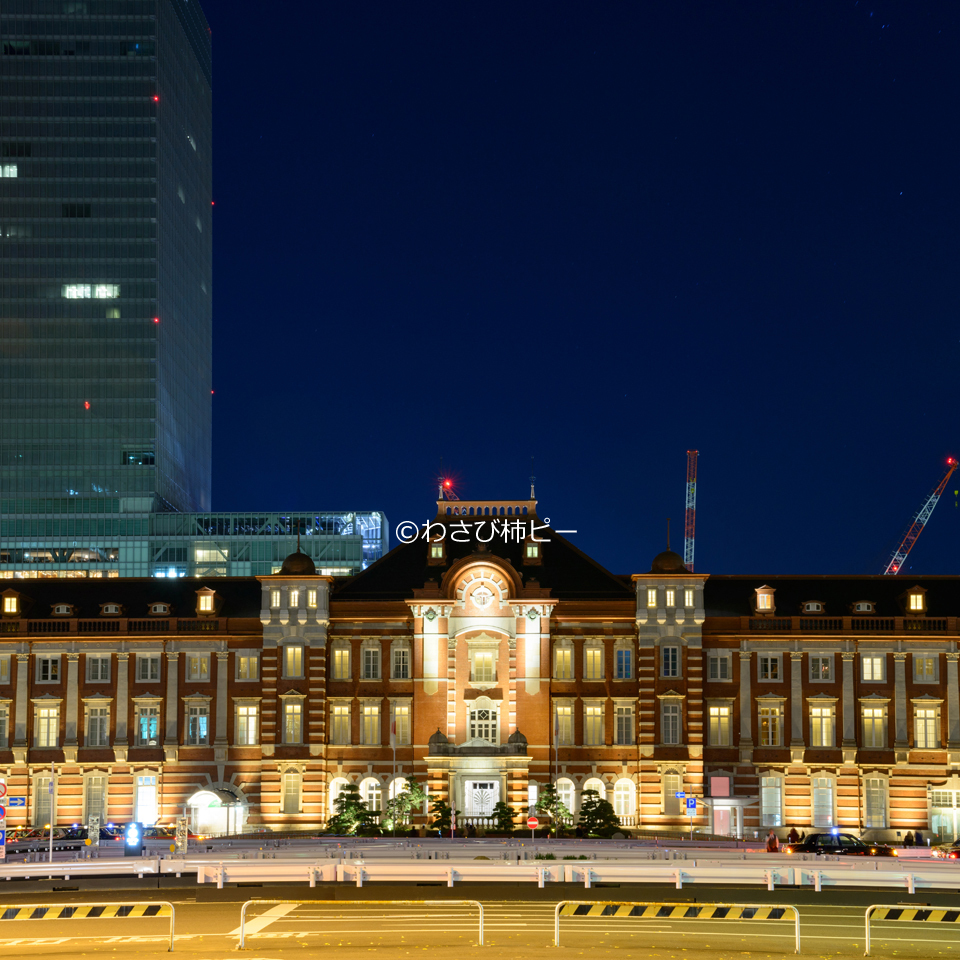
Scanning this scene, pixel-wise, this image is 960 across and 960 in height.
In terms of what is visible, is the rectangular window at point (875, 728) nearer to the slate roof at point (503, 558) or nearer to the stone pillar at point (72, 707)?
the slate roof at point (503, 558)

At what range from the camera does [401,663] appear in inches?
3546

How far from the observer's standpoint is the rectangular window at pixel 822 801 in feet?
288

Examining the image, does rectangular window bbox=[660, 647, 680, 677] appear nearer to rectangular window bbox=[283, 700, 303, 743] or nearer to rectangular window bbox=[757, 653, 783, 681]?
rectangular window bbox=[757, 653, 783, 681]

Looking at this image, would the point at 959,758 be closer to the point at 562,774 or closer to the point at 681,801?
the point at 681,801

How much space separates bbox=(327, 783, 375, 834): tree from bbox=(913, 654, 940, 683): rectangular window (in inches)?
1280

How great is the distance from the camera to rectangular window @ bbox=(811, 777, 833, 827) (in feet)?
288

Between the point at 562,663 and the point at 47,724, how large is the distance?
101ft

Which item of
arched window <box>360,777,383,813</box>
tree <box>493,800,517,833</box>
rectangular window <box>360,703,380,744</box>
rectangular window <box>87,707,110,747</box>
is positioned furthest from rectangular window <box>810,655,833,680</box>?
rectangular window <box>87,707,110,747</box>

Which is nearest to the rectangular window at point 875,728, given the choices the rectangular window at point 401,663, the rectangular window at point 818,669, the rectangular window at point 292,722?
the rectangular window at point 818,669

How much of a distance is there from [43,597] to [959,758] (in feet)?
184

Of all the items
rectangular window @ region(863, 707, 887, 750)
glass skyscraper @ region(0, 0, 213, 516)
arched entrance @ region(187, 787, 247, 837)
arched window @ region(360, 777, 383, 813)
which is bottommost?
arched entrance @ region(187, 787, 247, 837)

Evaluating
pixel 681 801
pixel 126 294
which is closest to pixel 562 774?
pixel 681 801

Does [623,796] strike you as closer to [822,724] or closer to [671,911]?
[822,724]

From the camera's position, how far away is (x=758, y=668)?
89.4 m
